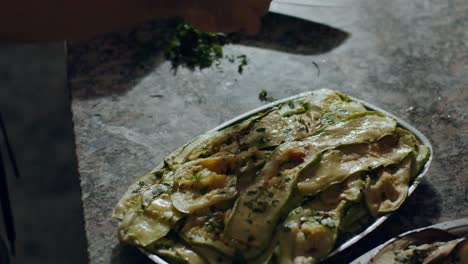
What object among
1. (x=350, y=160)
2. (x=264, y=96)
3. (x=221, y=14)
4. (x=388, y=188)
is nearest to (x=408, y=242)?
(x=388, y=188)

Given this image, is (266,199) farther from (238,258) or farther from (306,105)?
(306,105)

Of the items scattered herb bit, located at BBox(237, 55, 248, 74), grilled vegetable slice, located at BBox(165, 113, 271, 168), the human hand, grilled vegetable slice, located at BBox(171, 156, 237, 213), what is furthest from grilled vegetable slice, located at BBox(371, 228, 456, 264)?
scattered herb bit, located at BBox(237, 55, 248, 74)

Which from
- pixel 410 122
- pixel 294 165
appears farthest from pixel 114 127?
pixel 410 122

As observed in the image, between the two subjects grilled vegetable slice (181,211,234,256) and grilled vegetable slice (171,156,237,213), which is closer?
grilled vegetable slice (181,211,234,256)

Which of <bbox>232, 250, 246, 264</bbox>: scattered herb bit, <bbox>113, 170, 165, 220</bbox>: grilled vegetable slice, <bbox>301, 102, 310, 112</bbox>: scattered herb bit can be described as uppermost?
<bbox>301, 102, 310, 112</bbox>: scattered herb bit

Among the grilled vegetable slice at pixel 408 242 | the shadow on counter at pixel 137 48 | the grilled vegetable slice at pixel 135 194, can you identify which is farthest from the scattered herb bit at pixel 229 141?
the shadow on counter at pixel 137 48

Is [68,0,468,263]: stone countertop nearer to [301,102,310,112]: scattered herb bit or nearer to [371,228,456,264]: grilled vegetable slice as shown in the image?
[371,228,456,264]: grilled vegetable slice
